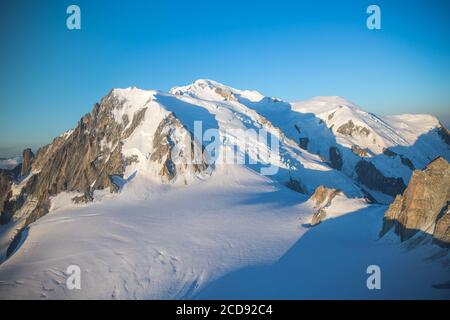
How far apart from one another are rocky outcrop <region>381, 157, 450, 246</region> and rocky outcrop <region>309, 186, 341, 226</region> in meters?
12.6

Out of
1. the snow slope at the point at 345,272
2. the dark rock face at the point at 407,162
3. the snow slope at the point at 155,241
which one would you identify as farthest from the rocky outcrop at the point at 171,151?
the dark rock face at the point at 407,162

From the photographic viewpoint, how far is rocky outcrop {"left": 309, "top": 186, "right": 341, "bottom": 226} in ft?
162

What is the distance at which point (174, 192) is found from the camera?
70188 mm

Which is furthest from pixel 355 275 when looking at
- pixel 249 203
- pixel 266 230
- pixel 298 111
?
pixel 298 111

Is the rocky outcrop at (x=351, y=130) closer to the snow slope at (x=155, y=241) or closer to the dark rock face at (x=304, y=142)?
the dark rock face at (x=304, y=142)

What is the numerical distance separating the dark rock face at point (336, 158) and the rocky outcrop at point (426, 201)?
302 feet

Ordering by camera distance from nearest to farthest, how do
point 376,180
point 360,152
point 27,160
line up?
point 27,160
point 376,180
point 360,152

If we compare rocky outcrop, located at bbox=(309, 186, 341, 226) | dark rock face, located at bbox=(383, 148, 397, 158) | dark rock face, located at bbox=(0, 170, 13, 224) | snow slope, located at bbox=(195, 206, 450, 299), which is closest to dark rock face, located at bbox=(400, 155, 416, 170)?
dark rock face, located at bbox=(383, 148, 397, 158)

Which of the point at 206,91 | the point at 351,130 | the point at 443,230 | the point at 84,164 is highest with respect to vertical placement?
the point at 206,91

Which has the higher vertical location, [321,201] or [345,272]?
[321,201]

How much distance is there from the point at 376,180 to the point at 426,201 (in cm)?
9124

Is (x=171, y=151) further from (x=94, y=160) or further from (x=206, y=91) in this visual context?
(x=206, y=91)

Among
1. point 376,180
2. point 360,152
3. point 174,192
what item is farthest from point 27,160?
point 376,180

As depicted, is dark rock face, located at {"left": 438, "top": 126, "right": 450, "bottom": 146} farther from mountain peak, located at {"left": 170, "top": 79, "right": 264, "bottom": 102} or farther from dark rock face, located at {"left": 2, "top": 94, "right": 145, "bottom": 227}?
dark rock face, located at {"left": 2, "top": 94, "right": 145, "bottom": 227}
